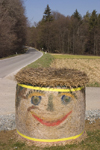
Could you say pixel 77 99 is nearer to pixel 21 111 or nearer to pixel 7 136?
pixel 21 111

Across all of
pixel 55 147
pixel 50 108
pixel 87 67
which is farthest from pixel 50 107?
pixel 87 67

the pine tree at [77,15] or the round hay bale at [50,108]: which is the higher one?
the pine tree at [77,15]

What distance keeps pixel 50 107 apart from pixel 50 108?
0.02m

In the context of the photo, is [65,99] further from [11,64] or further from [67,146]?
[11,64]

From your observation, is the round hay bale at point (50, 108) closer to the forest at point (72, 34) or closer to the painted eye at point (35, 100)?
the painted eye at point (35, 100)

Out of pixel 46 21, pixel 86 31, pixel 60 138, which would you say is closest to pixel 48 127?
pixel 60 138

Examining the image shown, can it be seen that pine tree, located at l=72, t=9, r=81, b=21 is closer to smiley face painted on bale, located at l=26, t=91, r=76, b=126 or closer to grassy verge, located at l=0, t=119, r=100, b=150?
grassy verge, located at l=0, t=119, r=100, b=150

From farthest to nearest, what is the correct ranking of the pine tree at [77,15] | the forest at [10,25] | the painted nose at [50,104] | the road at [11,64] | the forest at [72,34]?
the pine tree at [77,15], the forest at [72,34], the forest at [10,25], the road at [11,64], the painted nose at [50,104]

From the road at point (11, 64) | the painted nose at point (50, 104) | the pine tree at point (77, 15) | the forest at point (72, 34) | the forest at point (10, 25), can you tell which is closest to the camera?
the painted nose at point (50, 104)

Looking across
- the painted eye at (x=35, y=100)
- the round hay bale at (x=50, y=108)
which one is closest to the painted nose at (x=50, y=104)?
the round hay bale at (x=50, y=108)

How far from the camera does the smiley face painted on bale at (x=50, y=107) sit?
3291 mm

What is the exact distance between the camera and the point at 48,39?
74.4 metres

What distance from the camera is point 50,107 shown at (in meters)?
3.29

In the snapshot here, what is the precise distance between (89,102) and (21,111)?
4.06 metres
